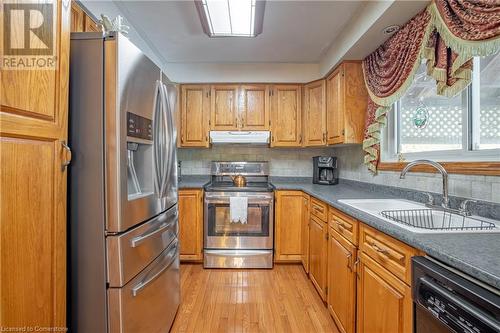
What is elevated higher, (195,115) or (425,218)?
(195,115)

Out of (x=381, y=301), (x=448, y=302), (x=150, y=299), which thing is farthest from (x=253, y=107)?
(x=448, y=302)

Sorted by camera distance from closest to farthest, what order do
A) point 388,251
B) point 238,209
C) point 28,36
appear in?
point 28,36 < point 388,251 < point 238,209

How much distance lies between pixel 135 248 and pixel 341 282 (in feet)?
4.22

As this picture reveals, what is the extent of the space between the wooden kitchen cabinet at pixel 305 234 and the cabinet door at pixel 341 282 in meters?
0.67

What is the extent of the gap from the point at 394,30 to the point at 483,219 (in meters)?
1.38

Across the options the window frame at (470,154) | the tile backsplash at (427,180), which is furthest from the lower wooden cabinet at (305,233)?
the window frame at (470,154)

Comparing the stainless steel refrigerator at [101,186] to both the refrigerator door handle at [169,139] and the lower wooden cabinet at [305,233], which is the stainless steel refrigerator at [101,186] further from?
the lower wooden cabinet at [305,233]

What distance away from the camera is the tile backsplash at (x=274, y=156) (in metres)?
3.39

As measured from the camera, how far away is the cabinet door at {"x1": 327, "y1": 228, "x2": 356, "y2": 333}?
150 centimetres

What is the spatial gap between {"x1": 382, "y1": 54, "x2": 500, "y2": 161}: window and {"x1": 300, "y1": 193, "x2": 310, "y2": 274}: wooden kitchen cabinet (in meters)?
0.85

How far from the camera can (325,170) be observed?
3.04m

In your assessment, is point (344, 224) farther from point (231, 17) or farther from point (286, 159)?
point (286, 159)

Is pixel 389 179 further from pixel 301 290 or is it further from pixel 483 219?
pixel 301 290

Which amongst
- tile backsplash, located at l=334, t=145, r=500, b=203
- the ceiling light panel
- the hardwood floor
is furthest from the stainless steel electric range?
the ceiling light panel
